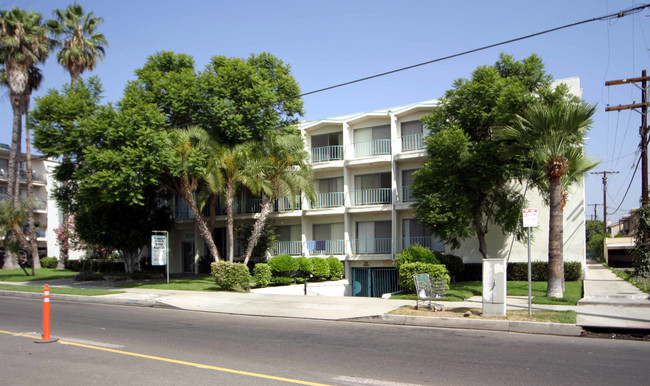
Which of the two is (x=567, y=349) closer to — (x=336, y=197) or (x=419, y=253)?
(x=419, y=253)

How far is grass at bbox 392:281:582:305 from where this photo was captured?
54.3ft

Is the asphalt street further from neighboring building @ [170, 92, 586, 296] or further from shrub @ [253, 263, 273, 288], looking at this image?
neighboring building @ [170, 92, 586, 296]

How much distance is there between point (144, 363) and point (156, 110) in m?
18.7

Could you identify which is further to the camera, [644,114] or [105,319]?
[644,114]

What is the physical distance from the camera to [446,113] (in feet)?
79.8

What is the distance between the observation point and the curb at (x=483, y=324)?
11.6 m

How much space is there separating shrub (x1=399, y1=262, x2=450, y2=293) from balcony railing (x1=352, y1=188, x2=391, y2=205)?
10.5 meters

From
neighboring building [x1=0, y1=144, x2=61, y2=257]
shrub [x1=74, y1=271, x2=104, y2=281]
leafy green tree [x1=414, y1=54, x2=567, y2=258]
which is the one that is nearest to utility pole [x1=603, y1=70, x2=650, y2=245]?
leafy green tree [x1=414, y1=54, x2=567, y2=258]

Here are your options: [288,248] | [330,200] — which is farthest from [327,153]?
[288,248]

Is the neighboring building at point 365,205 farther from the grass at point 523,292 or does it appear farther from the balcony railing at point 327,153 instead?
the grass at point 523,292

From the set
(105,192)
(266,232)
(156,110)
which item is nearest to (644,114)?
(266,232)

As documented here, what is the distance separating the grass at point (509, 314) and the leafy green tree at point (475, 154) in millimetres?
8334

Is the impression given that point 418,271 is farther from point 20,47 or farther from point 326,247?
point 20,47

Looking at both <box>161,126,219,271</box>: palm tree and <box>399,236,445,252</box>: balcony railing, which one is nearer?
<box>161,126,219,271</box>: palm tree
